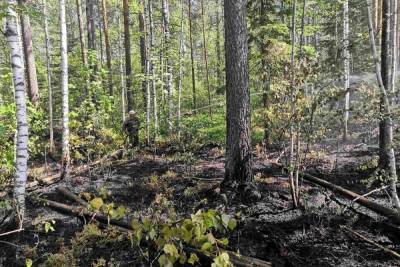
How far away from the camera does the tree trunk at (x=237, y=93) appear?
6719mm

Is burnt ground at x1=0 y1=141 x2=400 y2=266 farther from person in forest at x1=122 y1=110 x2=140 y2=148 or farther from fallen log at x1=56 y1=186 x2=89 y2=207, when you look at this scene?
person in forest at x1=122 y1=110 x2=140 y2=148

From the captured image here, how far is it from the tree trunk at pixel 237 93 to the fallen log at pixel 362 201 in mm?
1287

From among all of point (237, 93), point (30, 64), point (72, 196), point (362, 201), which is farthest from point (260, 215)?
point (30, 64)

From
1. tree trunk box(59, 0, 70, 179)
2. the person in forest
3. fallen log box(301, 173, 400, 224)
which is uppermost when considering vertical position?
tree trunk box(59, 0, 70, 179)

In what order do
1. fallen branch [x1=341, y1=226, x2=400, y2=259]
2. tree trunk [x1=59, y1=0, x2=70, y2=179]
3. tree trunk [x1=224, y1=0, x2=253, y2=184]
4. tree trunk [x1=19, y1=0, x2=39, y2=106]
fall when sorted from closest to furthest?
fallen branch [x1=341, y1=226, x2=400, y2=259]
tree trunk [x1=224, y1=0, x2=253, y2=184]
tree trunk [x1=59, y1=0, x2=70, y2=179]
tree trunk [x1=19, y1=0, x2=39, y2=106]

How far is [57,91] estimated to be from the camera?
21.6m

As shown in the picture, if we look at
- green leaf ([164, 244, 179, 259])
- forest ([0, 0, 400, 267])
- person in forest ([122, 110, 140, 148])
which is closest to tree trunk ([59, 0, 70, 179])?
forest ([0, 0, 400, 267])

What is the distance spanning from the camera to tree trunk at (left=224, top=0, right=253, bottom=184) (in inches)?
265

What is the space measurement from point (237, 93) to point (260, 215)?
237 centimetres

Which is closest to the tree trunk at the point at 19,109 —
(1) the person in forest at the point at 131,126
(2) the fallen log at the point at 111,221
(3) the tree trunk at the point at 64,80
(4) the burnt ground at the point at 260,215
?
(2) the fallen log at the point at 111,221

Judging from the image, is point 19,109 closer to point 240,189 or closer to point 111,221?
point 111,221

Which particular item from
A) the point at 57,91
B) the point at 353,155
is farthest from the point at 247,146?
the point at 57,91

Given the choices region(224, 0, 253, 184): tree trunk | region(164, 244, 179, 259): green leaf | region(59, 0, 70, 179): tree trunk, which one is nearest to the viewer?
region(164, 244, 179, 259): green leaf

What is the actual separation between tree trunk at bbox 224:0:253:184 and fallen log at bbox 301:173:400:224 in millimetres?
1287
